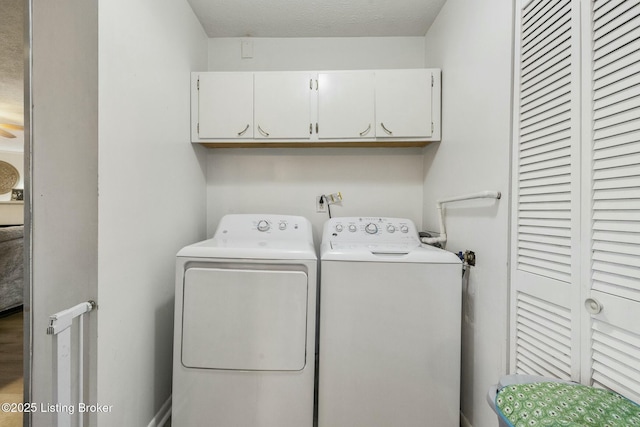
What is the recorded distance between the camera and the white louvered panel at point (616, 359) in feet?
2.13

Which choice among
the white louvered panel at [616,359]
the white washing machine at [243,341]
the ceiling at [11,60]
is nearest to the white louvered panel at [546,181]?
the white louvered panel at [616,359]

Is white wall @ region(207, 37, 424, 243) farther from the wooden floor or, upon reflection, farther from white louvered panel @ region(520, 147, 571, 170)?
the wooden floor

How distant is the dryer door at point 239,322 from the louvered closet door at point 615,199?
106 cm

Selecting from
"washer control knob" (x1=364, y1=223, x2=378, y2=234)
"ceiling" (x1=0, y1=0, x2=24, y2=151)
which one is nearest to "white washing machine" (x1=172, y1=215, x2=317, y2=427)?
"washer control knob" (x1=364, y1=223, x2=378, y2=234)

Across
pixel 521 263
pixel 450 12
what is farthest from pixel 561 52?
pixel 450 12

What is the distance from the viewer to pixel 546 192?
35.6 inches

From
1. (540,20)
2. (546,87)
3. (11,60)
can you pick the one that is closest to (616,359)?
(546,87)

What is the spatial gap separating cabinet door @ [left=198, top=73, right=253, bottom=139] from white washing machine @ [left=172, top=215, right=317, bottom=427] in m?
0.92

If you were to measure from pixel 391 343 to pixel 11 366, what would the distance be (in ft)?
8.50

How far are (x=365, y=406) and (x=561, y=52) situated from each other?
166 cm

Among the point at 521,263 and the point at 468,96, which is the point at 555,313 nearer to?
the point at 521,263

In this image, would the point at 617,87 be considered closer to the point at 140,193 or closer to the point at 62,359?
the point at 140,193

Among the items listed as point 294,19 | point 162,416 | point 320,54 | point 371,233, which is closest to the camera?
point 162,416

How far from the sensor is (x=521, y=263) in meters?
1.02
